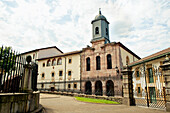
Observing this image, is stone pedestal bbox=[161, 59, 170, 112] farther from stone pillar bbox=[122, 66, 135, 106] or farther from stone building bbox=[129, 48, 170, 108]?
stone building bbox=[129, 48, 170, 108]

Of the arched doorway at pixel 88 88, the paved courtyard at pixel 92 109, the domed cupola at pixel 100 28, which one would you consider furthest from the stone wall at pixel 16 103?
the domed cupola at pixel 100 28

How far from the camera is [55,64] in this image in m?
31.9

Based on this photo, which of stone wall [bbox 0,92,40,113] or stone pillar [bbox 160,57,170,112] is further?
stone pillar [bbox 160,57,170,112]

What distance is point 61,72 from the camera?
99.8ft

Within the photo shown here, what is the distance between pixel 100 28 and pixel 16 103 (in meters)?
24.1

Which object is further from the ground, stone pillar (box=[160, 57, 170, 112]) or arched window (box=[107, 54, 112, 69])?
arched window (box=[107, 54, 112, 69])

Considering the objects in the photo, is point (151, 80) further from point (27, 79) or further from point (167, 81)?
point (27, 79)

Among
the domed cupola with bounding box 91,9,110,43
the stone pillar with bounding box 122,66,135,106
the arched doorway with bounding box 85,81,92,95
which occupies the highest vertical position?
the domed cupola with bounding box 91,9,110,43

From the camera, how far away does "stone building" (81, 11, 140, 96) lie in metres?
23.1

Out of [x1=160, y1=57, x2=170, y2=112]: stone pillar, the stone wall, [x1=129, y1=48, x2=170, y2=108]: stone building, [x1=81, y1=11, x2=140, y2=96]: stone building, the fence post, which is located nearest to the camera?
the stone wall

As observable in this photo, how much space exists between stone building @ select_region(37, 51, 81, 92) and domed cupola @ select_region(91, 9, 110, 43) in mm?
5694

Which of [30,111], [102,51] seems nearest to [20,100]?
[30,111]

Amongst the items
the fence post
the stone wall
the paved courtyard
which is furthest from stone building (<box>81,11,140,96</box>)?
the stone wall

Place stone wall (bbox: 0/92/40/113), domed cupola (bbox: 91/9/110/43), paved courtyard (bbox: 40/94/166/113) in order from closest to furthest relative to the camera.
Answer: stone wall (bbox: 0/92/40/113)
paved courtyard (bbox: 40/94/166/113)
domed cupola (bbox: 91/9/110/43)
